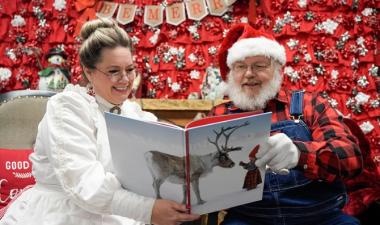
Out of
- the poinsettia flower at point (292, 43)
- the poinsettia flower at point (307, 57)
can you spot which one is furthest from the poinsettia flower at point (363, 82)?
the poinsettia flower at point (292, 43)

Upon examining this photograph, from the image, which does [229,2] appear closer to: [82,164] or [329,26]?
Answer: [329,26]

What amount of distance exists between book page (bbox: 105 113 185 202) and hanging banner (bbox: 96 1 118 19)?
2251 mm

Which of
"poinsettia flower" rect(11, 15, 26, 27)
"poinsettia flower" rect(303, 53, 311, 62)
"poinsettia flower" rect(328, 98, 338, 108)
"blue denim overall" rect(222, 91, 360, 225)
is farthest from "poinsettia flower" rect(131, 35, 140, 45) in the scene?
"blue denim overall" rect(222, 91, 360, 225)

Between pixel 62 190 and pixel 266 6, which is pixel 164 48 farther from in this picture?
pixel 62 190

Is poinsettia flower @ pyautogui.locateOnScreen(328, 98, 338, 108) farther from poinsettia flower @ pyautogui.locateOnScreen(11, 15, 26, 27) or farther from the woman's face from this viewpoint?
poinsettia flower @ pyautogui.locateOnScreen(11, 15, 26, 27)

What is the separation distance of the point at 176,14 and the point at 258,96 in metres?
1.63

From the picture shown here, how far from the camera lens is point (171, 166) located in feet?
3.43

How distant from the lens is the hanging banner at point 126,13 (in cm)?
315

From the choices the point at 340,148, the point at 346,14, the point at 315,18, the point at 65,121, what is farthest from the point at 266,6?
the point at 65,121

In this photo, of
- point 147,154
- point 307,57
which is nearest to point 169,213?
point 147,154

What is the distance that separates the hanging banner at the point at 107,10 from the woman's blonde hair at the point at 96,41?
1.75 metres

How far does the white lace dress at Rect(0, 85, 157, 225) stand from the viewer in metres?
1.15

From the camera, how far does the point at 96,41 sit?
4.65 ft

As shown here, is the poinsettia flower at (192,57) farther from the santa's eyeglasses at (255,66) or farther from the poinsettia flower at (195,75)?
the santa's eyeglasses at (255,66)
